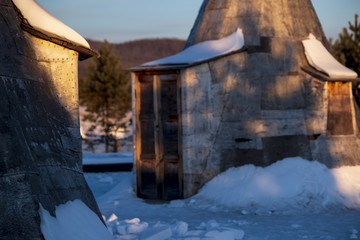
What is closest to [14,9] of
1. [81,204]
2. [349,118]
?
[81,204]

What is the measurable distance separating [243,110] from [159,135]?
70.0 inches

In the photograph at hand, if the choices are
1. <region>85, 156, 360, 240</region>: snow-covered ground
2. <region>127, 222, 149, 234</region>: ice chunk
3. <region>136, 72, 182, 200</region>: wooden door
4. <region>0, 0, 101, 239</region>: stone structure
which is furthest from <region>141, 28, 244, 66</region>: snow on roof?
<region>127, 222, 149, 234</region>: ice chunk

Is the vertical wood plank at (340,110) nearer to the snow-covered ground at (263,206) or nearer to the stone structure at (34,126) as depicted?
the snow-covered ground at (263,206)

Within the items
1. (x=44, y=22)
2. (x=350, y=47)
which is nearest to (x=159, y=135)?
(x=44, y=22)

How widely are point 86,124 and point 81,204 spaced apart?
142ft

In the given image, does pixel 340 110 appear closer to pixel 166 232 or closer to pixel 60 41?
pixel 166 232

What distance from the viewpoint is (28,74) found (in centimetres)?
482

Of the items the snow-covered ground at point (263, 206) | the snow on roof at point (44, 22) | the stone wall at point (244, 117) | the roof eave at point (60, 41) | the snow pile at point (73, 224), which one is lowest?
the snow-covered ground at point (263, 206)

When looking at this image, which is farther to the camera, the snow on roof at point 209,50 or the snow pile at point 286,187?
the snow on roof at point 209,50

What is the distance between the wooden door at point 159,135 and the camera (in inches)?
384

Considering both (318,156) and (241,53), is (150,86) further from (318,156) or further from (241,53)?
(318,156)

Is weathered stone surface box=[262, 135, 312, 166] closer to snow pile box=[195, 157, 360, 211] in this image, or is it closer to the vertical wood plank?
snow pile box=[195, 157, 360, 211]

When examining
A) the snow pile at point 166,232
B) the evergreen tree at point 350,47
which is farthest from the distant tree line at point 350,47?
the snow pile at point 166,232

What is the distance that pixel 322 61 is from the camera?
9.90 m
